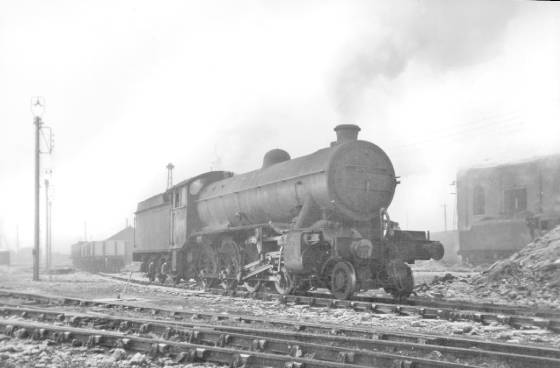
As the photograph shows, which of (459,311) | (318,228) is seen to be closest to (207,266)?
(318,228)

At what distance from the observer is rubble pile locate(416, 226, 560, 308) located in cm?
1113

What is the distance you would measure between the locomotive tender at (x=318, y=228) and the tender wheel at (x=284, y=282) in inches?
0.9

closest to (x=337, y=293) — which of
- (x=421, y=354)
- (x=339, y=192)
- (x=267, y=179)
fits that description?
(x=339, y=192)

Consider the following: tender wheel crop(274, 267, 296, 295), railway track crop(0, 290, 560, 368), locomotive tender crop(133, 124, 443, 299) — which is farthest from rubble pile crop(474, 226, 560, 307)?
railway track crop(0, 290, 560, 368)

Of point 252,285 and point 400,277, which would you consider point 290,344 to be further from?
point 252,285

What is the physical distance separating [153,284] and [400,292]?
944 cm

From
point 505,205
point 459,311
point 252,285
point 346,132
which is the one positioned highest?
point 346,132

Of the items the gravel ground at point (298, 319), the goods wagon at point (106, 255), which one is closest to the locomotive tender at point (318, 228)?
the gravel ground at point (298, 319)

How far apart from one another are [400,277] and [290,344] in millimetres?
5201

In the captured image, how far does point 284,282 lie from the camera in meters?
11.9

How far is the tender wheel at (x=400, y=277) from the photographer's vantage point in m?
10.6

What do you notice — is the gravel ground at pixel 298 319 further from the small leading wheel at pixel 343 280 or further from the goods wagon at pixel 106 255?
the goods wagon at pixel 106 255

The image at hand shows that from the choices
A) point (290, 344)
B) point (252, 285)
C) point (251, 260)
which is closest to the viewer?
point (290, 344)

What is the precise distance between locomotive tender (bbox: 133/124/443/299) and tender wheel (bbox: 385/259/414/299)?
19 mm
